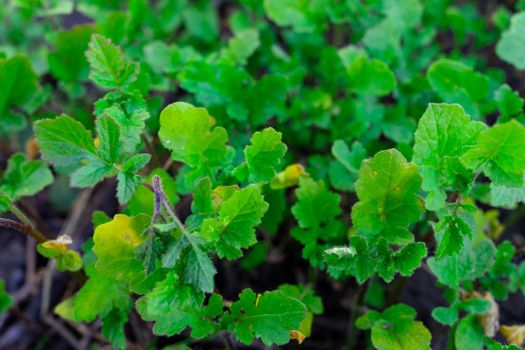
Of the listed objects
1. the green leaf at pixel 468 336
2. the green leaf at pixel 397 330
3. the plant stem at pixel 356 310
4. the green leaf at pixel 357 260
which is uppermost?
the green leaf at pixel 357 260

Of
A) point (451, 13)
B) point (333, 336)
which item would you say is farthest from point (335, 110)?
point (333, 336)

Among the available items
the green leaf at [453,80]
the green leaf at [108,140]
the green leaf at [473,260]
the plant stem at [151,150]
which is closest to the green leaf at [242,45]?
the plant stem at [151,150]

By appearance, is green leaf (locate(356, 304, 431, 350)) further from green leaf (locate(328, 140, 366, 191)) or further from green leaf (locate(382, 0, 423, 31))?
green leaf (locate(382, 0, 423, 31))

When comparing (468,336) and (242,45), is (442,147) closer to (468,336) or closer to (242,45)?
(468,336)

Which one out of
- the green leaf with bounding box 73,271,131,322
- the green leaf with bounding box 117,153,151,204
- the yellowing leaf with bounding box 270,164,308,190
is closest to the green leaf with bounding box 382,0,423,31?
the yellowing leaf with bounding box 270,164,308,190

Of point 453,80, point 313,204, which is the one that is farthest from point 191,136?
point 453,80

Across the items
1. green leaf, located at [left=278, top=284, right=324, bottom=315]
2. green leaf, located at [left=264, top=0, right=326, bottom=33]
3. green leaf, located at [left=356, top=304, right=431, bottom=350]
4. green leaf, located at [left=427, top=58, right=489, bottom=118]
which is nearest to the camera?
green leaf, located at [left=356, top=304, right=431, bottom=350]

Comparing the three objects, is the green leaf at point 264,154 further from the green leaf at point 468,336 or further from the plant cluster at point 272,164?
the green leaf at point 468,336
